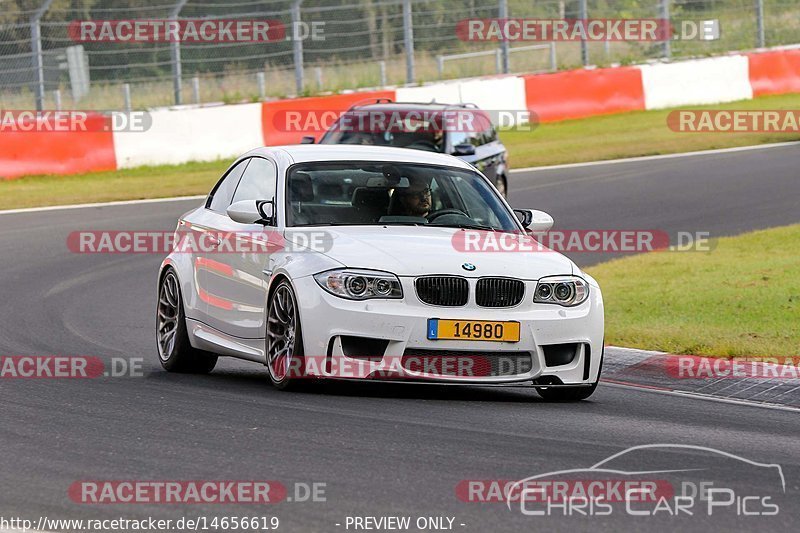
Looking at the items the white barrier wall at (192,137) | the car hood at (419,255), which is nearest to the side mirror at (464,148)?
the white barrier wall at (192,137)

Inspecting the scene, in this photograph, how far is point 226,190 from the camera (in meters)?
10.9

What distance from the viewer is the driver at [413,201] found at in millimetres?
10031

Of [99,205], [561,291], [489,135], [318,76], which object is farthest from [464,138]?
[561,291]

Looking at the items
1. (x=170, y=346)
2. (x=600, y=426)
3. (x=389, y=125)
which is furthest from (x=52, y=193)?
(x=600, y=426)

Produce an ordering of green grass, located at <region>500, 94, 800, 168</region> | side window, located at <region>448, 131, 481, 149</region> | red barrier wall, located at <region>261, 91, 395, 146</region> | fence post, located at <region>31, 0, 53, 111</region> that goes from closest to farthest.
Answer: side window, located at <region>448, 131, 481, 149</region> → fence post, located at <region>31, 0, 53, 111</region> → red barrier wall, located at <region>261, 91, 395, 146</region> → green grass, located at <region>500, 94, 800, 168</region>

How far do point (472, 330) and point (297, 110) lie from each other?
2005 centimetres

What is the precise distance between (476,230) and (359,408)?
1.88m

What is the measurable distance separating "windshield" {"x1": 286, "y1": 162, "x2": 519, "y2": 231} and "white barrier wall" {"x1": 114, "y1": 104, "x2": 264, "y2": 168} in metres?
17.0

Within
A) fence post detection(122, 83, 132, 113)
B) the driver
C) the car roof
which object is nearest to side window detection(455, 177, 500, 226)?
the car roof

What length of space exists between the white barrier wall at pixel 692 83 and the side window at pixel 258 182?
2495 centimetres

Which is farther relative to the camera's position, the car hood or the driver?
the driver

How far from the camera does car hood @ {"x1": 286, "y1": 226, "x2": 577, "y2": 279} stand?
8938 millimetres

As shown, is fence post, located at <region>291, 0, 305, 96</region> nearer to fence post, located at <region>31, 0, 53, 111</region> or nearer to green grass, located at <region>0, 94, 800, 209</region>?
green grass, located at <region>0, 94, 800, 209</region>

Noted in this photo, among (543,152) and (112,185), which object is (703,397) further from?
(543,152)
